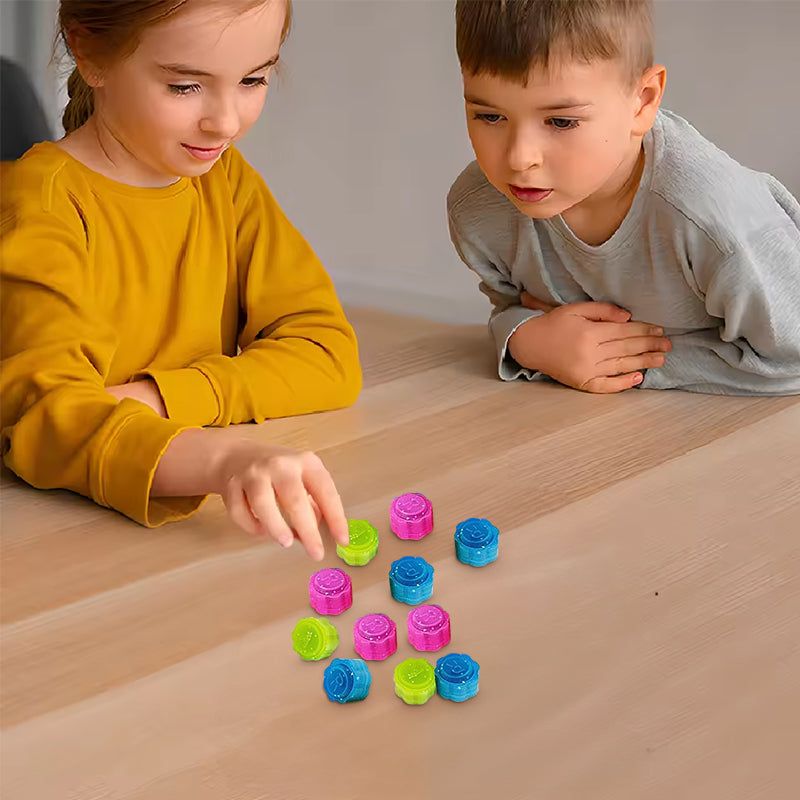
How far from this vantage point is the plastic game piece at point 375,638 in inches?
31.0

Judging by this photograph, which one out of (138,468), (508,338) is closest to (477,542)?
(138,468)

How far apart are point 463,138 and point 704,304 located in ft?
1.91

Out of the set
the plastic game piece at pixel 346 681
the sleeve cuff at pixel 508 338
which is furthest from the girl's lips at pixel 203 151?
the plastic game piece at pixel 346 681

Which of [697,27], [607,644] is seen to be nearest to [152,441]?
[607,644]

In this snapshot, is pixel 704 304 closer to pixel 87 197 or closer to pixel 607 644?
pixel 607 644

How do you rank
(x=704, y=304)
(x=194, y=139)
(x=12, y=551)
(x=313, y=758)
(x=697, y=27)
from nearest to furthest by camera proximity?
(x=313, y=758), (x=12, y=551), (x=194, y=139), (x=704, y=304), (x=697, y=27)

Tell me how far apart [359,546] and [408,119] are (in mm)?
941

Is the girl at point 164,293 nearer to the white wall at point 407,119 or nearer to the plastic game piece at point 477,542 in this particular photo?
the plastic game piece at point 477,542

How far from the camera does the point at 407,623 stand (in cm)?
81

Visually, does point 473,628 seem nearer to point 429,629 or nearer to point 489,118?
point 429,629

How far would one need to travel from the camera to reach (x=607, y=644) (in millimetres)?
798

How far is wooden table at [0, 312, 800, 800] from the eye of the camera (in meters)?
0.68

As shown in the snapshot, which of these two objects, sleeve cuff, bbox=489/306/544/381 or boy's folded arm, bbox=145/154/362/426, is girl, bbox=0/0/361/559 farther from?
sleeve cuff, bbox=489/306/544/381

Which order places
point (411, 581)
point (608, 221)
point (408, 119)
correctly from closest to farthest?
1. point (411, 581)
2. point (608, 221)
3. point (408, 119)
